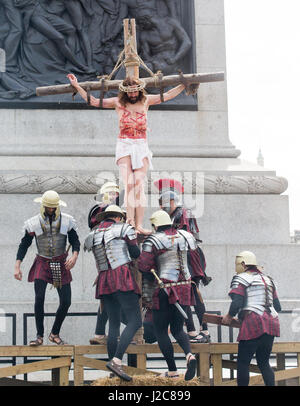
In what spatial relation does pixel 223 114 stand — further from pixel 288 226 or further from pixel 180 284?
pixel 180 284

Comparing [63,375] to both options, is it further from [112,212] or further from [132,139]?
[132,139]

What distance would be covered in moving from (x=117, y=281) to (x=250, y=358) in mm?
1977

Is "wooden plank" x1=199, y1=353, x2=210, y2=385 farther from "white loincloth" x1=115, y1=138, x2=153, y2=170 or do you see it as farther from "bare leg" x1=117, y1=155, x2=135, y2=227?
"white loincloth" x1=115, y1=138, x2=153, y2=170

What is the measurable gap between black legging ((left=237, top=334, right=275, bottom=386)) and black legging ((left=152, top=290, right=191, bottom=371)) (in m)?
0.79

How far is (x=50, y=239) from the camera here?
1216 centimetres

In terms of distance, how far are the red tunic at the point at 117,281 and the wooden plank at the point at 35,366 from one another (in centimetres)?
107

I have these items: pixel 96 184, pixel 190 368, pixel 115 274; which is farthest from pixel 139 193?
pixel 190 368

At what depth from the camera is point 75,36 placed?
17.8 metres

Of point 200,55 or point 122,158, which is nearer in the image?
point 122,158

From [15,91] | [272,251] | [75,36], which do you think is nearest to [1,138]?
[15,91]

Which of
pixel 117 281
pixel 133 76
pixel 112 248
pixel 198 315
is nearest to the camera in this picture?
pixel 117 281

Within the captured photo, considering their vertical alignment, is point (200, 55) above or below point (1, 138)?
above

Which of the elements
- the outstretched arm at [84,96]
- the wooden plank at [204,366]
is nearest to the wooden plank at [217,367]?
the wooden plank at [204,366]
